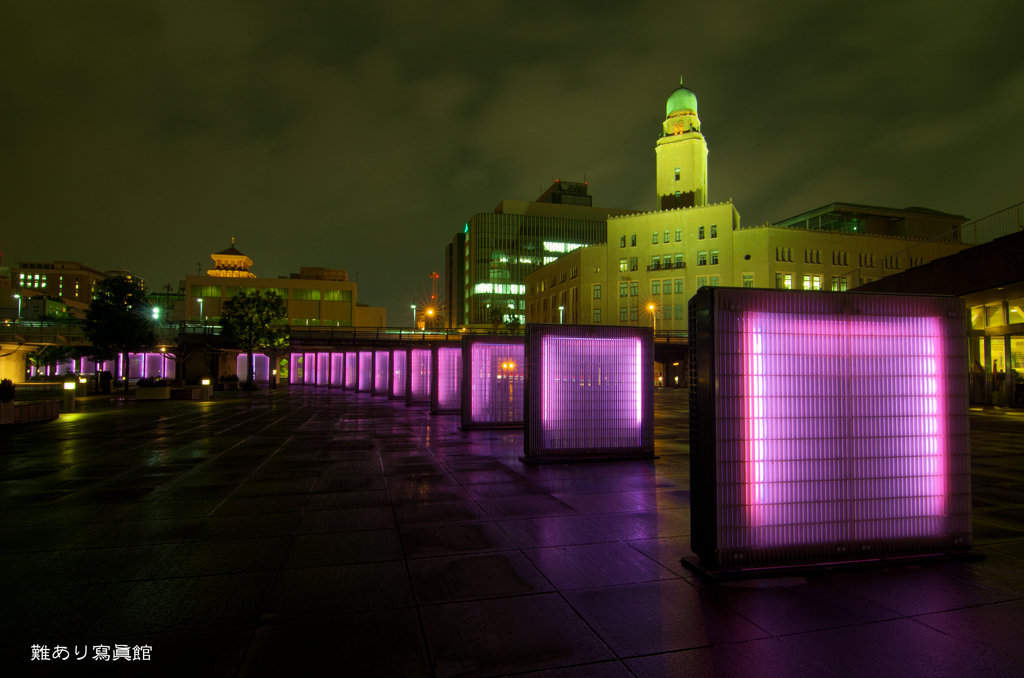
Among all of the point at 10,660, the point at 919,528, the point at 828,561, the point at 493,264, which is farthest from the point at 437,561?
the point at 493,264

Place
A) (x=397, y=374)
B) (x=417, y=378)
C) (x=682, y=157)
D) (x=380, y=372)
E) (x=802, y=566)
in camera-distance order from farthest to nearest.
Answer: (x=682, y=157) → (x=380, y=372) → (x=397, y=374) → (x=417, y=378) → (x=802, y=566)

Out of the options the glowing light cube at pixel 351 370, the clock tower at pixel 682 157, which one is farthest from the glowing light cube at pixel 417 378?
the clock tower at pixel 682 157

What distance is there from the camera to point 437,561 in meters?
5.68

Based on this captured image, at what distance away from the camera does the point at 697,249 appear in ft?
284

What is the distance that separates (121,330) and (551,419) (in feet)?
151

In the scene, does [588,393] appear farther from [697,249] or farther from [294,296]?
[294,296]

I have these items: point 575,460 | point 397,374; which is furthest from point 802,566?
point 397,374

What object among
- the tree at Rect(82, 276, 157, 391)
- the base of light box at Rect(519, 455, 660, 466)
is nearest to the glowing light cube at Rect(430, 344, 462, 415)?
the base of light box at Rect(519, 455, 660, 466)

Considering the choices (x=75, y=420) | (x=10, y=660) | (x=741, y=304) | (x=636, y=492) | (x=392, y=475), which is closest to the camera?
(x=10, y=660)

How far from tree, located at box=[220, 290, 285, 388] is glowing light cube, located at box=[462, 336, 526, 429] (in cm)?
3812

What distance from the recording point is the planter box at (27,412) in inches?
756

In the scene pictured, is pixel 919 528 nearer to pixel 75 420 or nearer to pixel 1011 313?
pixel 75 420

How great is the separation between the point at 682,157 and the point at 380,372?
76.3 meters

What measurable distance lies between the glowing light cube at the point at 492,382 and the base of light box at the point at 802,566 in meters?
12.9
